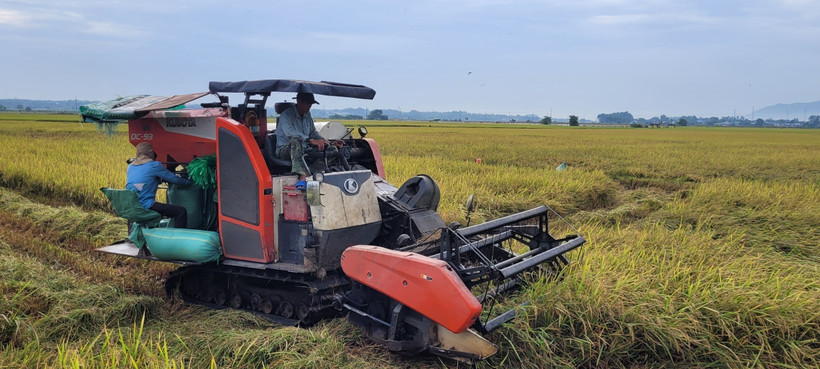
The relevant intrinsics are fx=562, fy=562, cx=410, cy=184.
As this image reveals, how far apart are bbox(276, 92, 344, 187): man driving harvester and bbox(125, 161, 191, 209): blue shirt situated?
1228mm

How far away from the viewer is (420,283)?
370 cm

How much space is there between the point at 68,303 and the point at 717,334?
4.98 metres

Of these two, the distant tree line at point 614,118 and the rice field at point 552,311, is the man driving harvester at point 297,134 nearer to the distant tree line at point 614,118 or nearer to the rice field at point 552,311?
the rice field at point 552,311

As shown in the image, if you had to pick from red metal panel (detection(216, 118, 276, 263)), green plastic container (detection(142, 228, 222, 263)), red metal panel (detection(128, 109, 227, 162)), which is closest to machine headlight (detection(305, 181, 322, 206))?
red metal panel (detection(216, 118, 276, 263))

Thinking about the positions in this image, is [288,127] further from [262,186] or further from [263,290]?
[263,290]

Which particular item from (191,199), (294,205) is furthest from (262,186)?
(191,199)

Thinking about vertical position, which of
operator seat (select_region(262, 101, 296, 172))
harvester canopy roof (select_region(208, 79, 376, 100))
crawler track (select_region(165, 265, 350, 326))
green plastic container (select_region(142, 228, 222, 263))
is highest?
harvester canopy roof (select_region(208, 79, 376, 100))

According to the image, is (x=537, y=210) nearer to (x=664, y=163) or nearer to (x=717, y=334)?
(x=717, y=334)

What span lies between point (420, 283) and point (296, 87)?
6.63 feet

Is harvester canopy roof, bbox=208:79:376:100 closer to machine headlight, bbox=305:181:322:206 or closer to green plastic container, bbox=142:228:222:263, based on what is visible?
machine headlight, bbox=305:181:322:206

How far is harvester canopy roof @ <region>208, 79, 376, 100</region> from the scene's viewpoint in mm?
4734

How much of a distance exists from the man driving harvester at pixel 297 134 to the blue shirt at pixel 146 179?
4.03 ft

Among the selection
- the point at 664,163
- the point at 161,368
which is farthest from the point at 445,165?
the point at 161,368

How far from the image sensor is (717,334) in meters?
3.89
